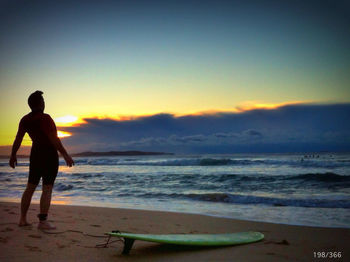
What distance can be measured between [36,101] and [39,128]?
0.34m

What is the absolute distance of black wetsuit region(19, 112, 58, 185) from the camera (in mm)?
A: 4039

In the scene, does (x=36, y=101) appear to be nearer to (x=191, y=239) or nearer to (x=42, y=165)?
(x=42, y=165)

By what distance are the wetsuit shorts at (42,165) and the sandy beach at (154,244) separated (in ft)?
2.08

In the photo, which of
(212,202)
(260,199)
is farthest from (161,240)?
(260,199)

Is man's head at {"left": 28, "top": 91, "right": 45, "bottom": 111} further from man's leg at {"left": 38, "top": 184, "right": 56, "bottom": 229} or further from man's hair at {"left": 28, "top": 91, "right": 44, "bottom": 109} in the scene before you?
man's leg at {"left": 38, "top": 184, "right": 56, "bottom": 229}

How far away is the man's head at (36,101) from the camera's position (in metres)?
4.06

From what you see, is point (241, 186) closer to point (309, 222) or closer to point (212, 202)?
point (212, 202)

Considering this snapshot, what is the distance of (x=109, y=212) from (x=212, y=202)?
2821 mm

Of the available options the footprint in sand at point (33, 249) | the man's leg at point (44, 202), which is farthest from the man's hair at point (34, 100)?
the footprint in sand at point (33, 249)

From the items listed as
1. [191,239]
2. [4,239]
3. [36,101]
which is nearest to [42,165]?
[36,101]

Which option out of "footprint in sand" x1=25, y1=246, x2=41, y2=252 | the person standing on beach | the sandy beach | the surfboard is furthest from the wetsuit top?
the surfboard

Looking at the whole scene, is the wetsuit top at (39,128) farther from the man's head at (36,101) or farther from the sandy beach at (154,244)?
the sandy beach at (154,244)

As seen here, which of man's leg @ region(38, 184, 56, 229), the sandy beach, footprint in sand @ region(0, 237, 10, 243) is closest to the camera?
the sandy beach

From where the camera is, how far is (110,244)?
3455 millimetres
